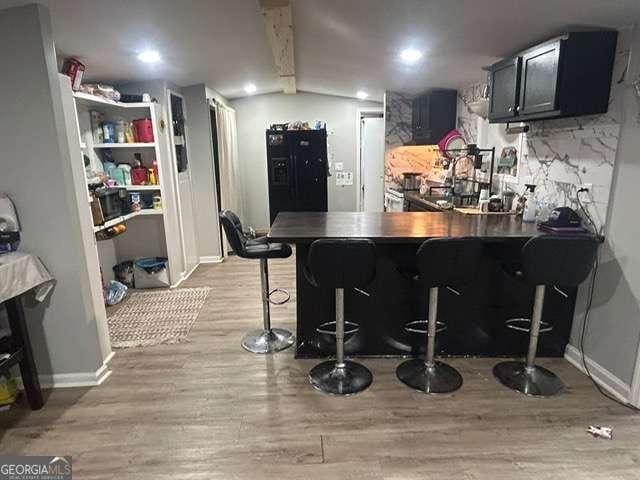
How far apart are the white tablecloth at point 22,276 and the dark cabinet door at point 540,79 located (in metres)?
3.23

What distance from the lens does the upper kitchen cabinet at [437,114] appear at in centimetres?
464

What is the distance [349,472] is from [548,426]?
1128 mm

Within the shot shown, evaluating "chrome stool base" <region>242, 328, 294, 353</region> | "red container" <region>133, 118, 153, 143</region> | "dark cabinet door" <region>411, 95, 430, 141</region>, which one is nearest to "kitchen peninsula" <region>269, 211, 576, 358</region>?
"chrome stool base" <region>242, 328, 294, 353</region>

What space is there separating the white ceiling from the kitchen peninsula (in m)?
1.26

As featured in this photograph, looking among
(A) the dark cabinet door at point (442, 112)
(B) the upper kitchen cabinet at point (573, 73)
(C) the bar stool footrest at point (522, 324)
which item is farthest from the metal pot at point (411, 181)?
(C) the bar stool footrest at point (522, 324)

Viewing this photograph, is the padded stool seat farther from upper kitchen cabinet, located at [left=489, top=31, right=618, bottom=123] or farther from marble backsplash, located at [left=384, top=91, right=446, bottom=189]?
marble backsplash, located at [left=384, top=91, right=446, bottom=189]

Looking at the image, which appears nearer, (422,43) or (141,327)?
(422,43)

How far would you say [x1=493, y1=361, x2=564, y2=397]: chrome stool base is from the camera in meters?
2.36

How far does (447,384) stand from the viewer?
2432 millimetres

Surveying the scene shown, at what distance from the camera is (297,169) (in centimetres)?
599

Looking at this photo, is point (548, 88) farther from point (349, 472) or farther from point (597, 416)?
point (349, 472)

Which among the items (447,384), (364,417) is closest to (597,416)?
(447,384)

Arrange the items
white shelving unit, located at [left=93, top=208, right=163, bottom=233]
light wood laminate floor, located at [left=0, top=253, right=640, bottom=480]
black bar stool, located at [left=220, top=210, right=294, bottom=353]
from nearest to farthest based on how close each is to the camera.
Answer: light wood laminate floor, located at [left=0, top=253, right=640, bottom=480], black bar stool, located at [left=220, top=210, right=294, bottom=353], white shelving unit, located at [left=93, top=208, right=163, bottom=233]

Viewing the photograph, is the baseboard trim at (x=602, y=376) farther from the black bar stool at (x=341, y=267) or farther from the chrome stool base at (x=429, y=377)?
the black bar stool at (x=341, y=267)
